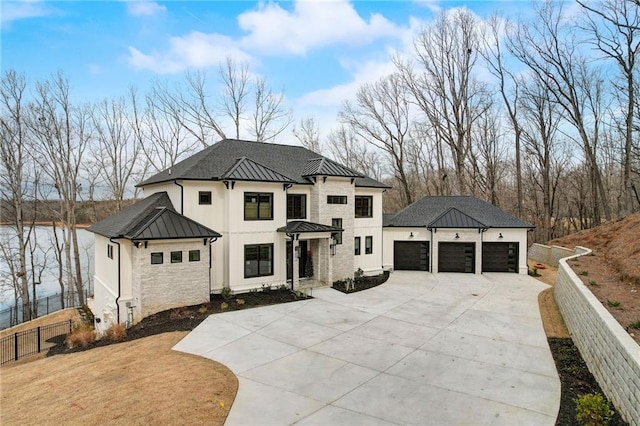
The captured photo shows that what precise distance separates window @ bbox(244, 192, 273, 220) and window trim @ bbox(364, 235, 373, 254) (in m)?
6.13

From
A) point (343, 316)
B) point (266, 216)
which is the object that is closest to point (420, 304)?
point (343, 316)

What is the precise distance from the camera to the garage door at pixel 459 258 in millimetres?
19625

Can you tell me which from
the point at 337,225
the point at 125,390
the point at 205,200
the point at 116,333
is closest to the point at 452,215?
the point at 337,225

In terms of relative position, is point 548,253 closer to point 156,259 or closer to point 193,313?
point 193,313

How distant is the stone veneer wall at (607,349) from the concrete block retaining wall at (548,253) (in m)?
13.5

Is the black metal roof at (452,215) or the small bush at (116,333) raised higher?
the black metal roof at (452,215)

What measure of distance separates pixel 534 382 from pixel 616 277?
6480 mm

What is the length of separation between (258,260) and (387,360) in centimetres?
831

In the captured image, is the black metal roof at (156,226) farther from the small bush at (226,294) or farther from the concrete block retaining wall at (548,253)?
the concrete block retaining wall at (548,253)

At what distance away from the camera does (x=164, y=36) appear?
51.9 feet

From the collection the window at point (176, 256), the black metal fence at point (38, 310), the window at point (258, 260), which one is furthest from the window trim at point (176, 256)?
the black metal fence at point (38, 310)

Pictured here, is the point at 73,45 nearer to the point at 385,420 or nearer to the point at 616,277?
the point at 385,420

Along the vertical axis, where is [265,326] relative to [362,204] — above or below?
below

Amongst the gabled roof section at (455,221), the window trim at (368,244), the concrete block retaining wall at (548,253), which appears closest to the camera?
the window trim at (368,244)
